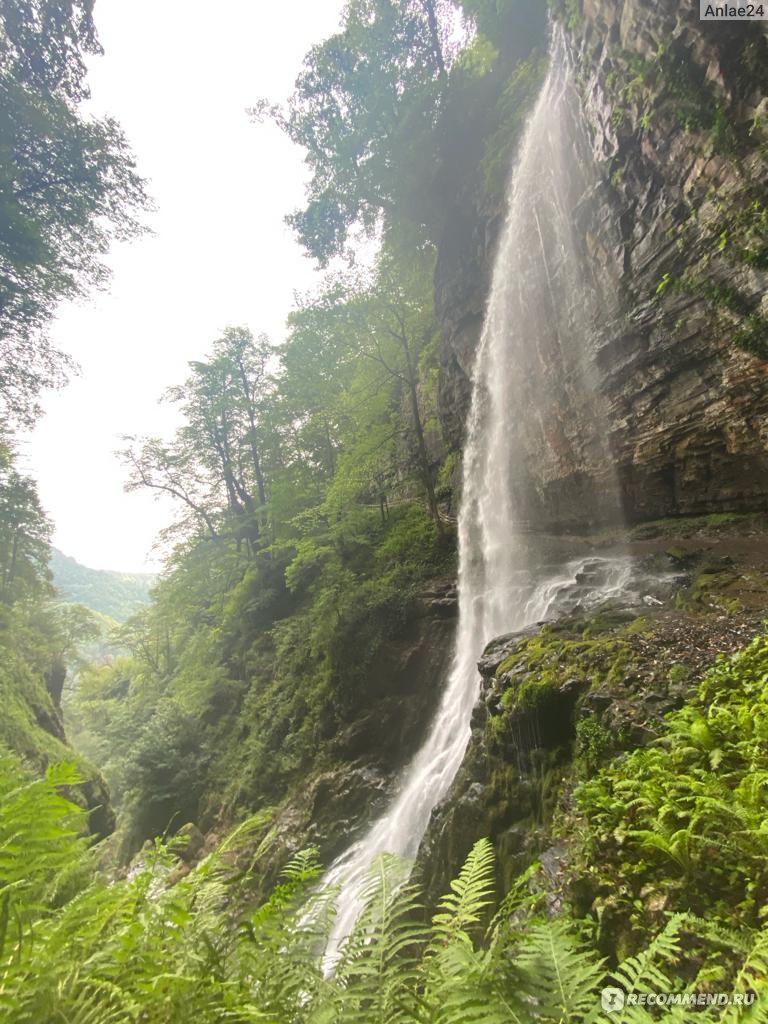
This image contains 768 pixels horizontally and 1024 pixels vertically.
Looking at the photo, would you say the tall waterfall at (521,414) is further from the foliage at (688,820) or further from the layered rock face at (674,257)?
the foliage at (688,820)

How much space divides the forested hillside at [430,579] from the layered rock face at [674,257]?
0.06 metres

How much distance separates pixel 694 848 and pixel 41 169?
1213 centimetres

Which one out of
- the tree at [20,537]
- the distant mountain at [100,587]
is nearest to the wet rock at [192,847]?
the tree at [20,537]

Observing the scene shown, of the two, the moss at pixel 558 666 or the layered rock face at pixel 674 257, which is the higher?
the layered rock face at pixel 674 257

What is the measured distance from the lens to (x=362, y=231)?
18234 millimetres

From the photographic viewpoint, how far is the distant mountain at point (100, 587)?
86.1 meters

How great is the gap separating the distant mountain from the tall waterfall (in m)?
84.6

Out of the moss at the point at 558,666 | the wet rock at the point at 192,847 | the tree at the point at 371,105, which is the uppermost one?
the tree at the point at 371,105

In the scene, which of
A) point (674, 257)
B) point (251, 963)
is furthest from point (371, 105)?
point (251, 963)

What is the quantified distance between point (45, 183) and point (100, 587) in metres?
107

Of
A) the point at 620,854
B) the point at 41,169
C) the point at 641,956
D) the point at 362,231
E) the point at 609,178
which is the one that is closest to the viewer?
the point at 641,956

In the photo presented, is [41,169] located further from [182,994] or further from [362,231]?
[362,231]

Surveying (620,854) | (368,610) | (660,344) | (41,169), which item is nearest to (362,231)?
(41,169)

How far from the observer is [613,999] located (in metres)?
1.56
